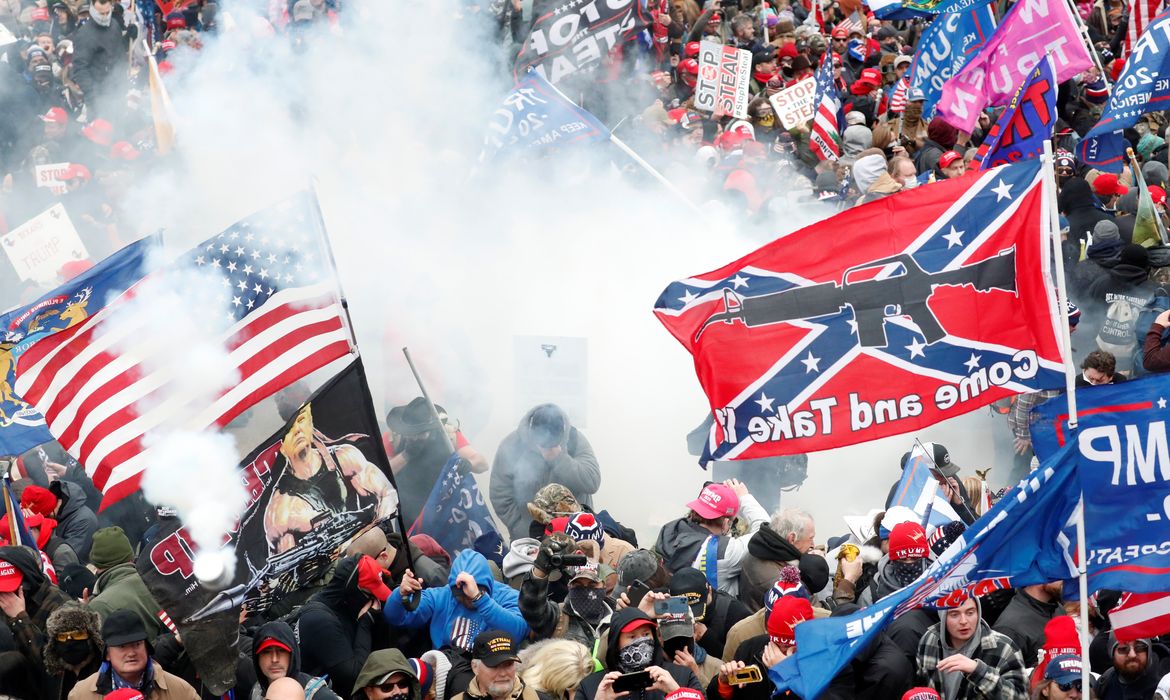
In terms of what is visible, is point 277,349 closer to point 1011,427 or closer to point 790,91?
point 1011,427

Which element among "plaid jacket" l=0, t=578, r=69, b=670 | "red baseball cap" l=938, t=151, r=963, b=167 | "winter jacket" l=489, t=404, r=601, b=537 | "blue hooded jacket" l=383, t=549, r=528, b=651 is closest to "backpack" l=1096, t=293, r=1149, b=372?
"red baseball cap" l=938, t=151, r=963, b=167

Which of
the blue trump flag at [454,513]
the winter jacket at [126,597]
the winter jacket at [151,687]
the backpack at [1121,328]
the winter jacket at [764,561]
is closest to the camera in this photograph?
the winter jacket at [151,687]

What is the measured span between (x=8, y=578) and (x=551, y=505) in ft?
8.77

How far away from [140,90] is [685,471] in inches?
344

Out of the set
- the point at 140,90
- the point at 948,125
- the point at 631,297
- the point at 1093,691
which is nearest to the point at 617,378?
the point at 631,297

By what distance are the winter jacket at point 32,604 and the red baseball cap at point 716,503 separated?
126 inches

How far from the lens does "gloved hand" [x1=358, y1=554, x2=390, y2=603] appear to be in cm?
690

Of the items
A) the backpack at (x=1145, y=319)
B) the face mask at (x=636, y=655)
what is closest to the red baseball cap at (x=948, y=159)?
the backpack at (x=1145, y=319)

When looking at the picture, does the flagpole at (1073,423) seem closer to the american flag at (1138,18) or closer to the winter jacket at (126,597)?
the winter jacket at (126,597)

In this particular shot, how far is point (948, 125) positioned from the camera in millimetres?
14117

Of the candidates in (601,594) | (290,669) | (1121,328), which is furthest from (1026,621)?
(1121,328)

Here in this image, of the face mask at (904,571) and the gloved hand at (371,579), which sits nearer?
the face mask at (904,571)

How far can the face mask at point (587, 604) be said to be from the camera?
22.7 feet

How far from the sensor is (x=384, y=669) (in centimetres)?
607
